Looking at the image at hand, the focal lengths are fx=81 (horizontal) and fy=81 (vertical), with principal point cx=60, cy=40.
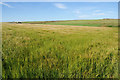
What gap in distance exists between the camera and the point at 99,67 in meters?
3.11

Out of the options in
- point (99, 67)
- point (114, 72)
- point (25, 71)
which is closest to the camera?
point (25, 71)

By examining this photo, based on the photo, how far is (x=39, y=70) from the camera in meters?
2.74

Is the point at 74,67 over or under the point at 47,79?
over

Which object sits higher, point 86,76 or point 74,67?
point 74,67

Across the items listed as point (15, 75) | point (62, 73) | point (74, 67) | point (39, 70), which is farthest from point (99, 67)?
point (15, 75)

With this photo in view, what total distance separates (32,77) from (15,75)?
Answer: 55 cm

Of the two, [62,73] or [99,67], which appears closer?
[62,73]

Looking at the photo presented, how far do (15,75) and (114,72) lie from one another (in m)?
3.39

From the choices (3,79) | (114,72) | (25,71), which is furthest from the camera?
(114,72)

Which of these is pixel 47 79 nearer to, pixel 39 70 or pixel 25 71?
pixel 39 70

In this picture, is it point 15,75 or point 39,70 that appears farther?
point 39,70

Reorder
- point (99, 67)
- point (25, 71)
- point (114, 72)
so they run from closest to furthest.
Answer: point (25, 71), point (114, 72), point (99, 67)

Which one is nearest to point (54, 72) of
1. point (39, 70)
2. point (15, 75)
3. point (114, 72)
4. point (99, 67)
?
point (39, 70)

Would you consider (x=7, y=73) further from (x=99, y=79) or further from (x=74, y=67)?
(x=99, y=79)
